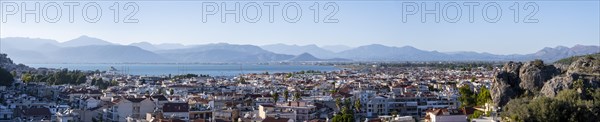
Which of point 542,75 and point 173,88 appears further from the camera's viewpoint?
point 173,88

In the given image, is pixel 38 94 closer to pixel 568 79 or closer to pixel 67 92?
pixel 67 92

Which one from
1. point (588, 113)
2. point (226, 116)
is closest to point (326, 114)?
point (226, 116)

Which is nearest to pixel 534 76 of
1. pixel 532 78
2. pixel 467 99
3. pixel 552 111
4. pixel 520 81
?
pixel 532 78

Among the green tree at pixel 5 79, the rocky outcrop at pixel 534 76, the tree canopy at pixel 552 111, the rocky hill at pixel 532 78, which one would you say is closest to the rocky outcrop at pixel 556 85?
the rocky hill at pixel 532 78

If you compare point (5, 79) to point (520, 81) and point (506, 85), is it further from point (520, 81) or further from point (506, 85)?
point (520, 81)

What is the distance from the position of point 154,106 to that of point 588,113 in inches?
670

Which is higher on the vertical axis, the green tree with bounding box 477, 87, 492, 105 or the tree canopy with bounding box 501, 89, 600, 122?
the tree canopy with bounding box 501, 89, 600, 122

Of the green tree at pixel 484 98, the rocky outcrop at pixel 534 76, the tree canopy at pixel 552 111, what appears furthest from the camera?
the green tree at pixel 484 98

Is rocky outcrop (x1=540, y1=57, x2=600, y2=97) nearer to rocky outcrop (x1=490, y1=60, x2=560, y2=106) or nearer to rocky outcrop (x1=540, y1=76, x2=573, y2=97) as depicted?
rocky outcrop (x1=540, y1=76, x2=573, y2=97)

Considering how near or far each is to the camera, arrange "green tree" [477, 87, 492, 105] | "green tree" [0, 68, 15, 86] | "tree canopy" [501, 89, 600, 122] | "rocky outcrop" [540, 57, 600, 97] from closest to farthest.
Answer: "tree canopy" [501, 89, 600, 122] < "rocky outcrop" [540, 57, 600, 97] < "green tree" [477, 87, 492, 105] < "green tree" [0, 68, 15, 86]

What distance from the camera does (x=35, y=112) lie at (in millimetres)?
28094

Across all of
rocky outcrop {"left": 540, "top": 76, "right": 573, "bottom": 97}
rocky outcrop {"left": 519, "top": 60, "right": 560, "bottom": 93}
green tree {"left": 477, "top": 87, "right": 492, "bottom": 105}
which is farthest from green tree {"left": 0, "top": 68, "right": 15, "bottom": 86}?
rocky outcrop {"left": 540, "top": 76, "right": 573, "bottom": 97}

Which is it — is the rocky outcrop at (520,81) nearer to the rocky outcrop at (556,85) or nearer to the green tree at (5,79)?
the rocky outcrop at (556,85)

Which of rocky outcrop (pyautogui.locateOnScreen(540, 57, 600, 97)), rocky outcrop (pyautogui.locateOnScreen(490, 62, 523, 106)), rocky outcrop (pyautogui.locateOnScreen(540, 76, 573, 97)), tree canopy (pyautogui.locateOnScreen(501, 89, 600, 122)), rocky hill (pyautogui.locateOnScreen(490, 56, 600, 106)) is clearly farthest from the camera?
rocky outcrop (pyautogui.locateOnScreen(490, 62, 523, 106))
